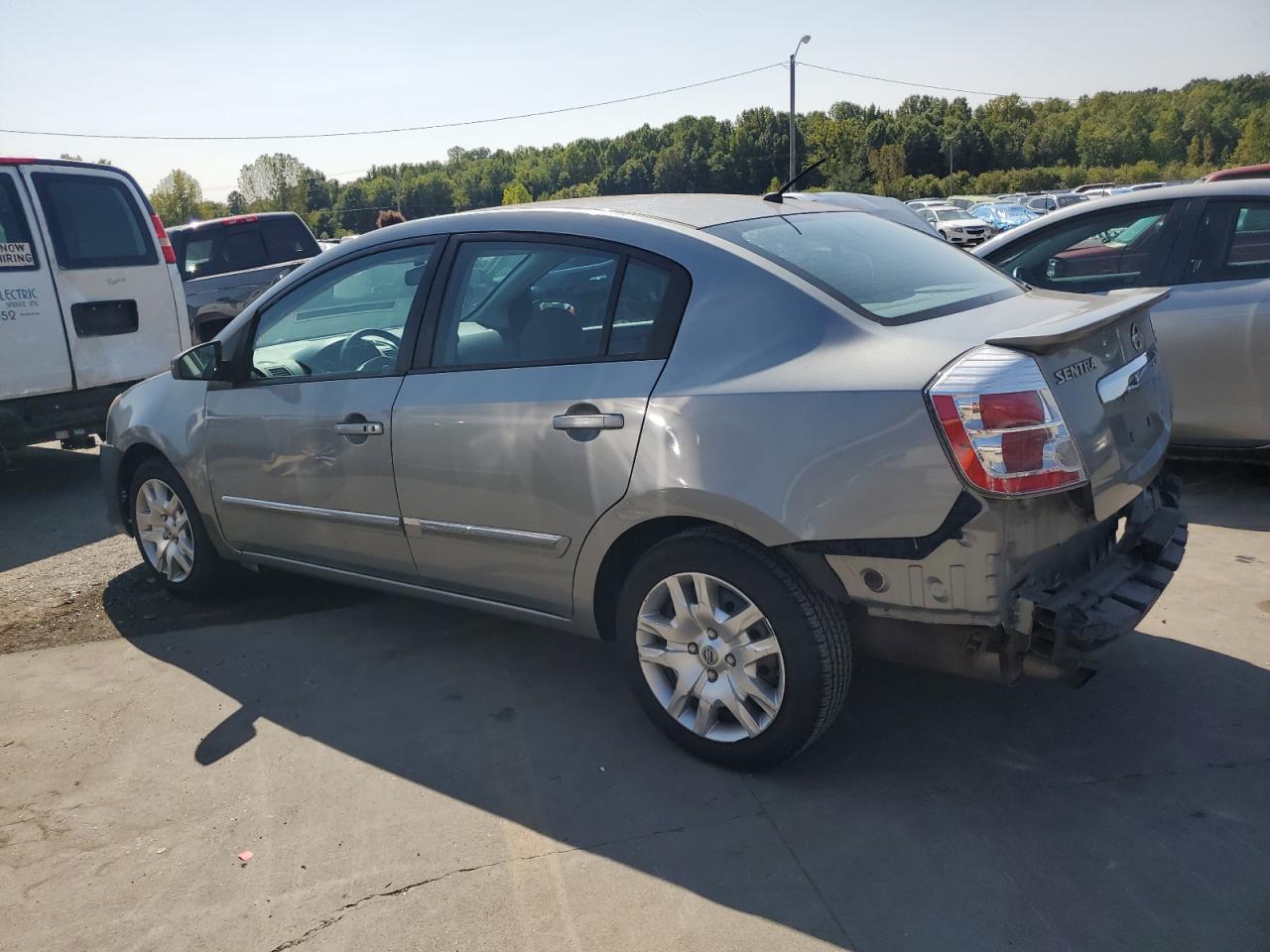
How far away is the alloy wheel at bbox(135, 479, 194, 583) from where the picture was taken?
4.91m

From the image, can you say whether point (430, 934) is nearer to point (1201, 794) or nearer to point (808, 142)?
point (1201, 794)

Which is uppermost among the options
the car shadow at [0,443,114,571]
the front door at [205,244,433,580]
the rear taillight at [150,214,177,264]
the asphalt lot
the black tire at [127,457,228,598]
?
the rear taillight at [150,214,177,264]

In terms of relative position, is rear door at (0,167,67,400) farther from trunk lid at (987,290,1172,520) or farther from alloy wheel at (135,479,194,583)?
trunk lid at (987,290,1172,520)

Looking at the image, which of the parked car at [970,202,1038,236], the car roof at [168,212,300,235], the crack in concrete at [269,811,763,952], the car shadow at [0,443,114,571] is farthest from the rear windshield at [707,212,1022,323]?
the parked car at [970,202,1038,236]

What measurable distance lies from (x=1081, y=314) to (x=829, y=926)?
1899 millimetres

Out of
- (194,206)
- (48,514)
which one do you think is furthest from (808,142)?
(48,514)

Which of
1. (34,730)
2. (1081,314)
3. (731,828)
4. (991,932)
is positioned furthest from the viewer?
(34,730)

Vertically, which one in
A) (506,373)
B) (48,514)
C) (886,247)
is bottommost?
(48,514)

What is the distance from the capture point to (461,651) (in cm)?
429

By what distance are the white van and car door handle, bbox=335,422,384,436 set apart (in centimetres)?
428

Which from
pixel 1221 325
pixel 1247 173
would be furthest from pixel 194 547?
pixel 1247 173

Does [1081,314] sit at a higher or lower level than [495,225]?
lower

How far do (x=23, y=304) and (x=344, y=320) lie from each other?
4118 mm

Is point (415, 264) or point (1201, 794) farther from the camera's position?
point (415, 264)
